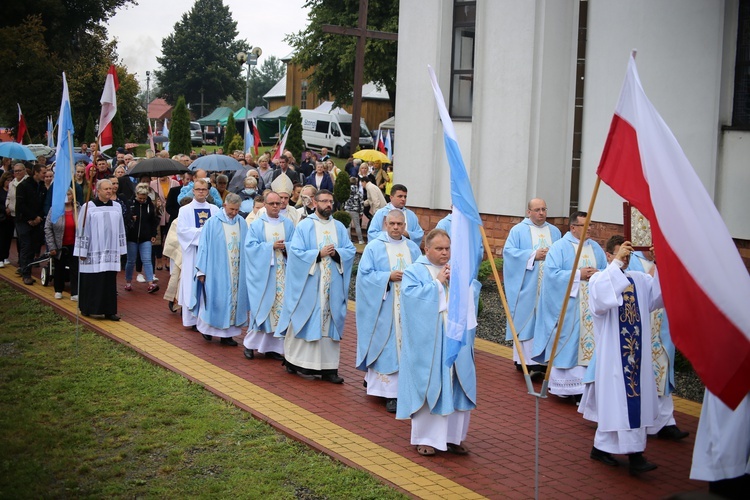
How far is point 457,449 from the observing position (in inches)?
337

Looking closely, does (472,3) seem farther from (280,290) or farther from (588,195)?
(280,290)

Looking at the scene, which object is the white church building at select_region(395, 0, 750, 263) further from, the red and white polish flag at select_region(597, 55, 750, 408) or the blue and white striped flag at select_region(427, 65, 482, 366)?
the red and white polish flag at select_region(597, 55, 750, 408)

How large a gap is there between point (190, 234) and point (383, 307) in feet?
15.1

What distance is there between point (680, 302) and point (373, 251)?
5100mm

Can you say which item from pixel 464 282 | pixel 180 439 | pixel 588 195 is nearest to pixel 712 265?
pixel 464 282

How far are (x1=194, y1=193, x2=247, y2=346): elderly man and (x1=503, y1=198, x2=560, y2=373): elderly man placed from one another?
361 centimetres

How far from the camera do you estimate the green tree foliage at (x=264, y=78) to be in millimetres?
140175

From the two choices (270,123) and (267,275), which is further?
(270,123)

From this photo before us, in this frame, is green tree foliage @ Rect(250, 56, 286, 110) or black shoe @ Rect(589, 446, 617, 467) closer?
black shoe @ Rect(589, 446, 617, 467)

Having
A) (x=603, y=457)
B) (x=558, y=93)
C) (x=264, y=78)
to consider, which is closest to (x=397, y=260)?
(x=603, y=457)

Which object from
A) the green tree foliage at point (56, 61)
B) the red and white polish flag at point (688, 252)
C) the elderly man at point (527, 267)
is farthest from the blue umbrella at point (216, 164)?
the green tree foliage at point (56, 61)

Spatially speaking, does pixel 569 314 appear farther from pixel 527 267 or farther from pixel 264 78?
pixel 264 78

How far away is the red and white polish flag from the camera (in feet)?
17.6

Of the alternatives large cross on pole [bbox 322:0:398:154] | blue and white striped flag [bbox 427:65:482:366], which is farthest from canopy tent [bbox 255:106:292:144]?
blue and white striped flag [bbox 427:65:482:366]
